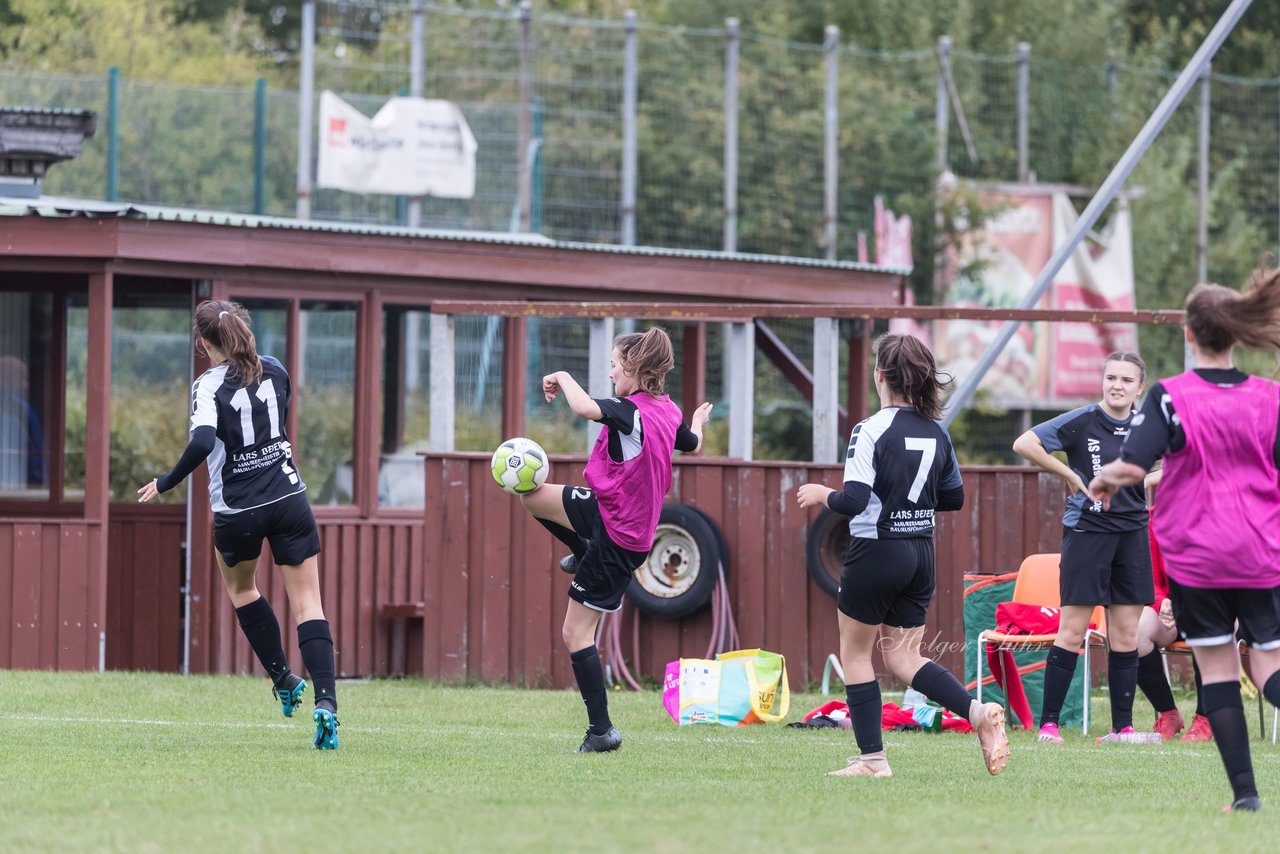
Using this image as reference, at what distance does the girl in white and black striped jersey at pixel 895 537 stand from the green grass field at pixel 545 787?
0.89 ft

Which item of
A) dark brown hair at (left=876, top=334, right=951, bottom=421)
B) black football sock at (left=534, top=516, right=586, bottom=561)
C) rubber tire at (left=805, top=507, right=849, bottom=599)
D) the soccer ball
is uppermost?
dark brown hair at (left=876, top=334, right=951, bottom=421)

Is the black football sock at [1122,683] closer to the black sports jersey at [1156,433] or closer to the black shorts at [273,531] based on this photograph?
the black sports jersey at [1156,433]

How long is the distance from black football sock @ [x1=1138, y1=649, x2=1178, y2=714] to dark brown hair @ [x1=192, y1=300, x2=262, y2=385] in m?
4.59

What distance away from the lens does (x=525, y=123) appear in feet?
72.9

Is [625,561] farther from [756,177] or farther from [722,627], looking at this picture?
[756,177]

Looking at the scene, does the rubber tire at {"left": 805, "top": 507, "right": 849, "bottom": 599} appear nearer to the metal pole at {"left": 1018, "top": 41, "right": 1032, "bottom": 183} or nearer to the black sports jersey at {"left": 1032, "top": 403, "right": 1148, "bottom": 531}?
the black sports jersey at {"left": 1032, "top": 403, "right": 1148, "bottom": 531}

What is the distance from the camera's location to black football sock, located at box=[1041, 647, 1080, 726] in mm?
9516

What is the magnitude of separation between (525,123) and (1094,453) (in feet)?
44.9

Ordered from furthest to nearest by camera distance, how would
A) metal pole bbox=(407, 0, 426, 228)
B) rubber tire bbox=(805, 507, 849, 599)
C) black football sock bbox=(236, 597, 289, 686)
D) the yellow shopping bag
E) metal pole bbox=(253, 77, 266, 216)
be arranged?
metal pole bbox=(253, 77, 266, 216) → metal pole bbox=(407, 0, 426, 228) → rubber tire bbox=(805, 507, 849, 599) → the yellow shopping bag → black football sock bbox=(236, 597, 289, 686)

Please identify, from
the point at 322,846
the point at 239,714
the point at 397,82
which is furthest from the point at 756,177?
the point at 322,846

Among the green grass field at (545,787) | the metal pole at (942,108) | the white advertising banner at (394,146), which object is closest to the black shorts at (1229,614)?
the green grass field at (545,787)

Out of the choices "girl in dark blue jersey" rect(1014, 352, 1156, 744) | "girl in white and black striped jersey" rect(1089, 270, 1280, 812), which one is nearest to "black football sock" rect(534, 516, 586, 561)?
"girl in dark blue jersey" rect(1014, 352, 1156, 744)

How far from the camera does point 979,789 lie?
731cm

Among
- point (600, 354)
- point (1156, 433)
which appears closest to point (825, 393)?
point (600, 354)
